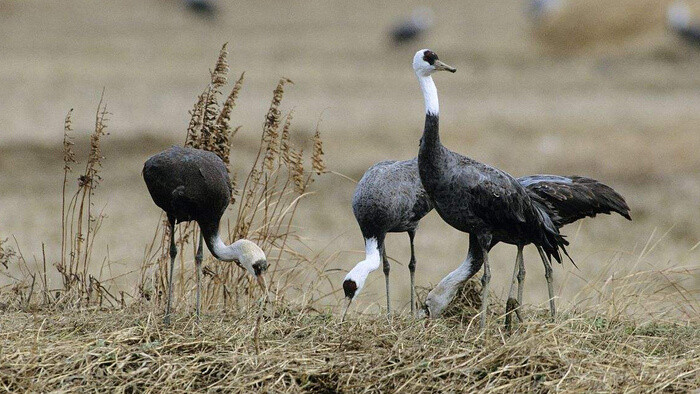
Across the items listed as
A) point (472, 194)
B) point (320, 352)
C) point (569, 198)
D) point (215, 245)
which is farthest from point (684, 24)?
point (320, 352)

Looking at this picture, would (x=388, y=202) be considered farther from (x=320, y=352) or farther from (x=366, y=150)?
(x=366, y=150)

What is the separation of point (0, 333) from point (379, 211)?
248 cm

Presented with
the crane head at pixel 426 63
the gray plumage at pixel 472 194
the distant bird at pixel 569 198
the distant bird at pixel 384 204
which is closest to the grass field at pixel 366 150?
the distant bird at pixel 569 198

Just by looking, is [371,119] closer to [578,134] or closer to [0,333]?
[578,134]

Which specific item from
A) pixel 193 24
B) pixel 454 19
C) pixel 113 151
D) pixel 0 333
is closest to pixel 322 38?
pixel 193 24

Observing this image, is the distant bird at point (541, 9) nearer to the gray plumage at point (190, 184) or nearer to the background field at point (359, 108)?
the background field at point (359, 108)

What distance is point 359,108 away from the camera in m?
17.4

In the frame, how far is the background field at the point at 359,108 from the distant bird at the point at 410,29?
232 mm

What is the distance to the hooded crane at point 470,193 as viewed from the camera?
19.6 ft

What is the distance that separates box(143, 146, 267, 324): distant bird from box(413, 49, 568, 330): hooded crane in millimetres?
1001

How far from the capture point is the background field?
39.4 ft

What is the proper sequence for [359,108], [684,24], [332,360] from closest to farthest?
[332,360] < [359,108] < [684,24]

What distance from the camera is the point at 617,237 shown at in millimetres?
12367

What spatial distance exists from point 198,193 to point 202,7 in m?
18.9
